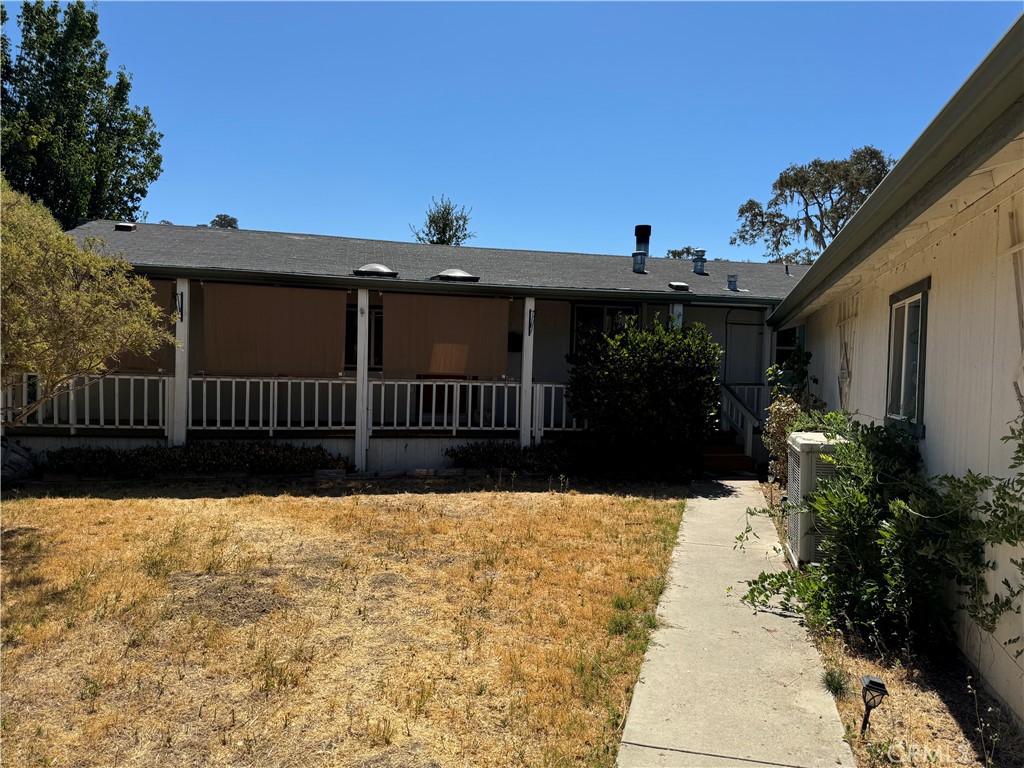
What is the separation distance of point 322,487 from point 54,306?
4336 mm

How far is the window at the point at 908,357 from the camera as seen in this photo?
5172 mm

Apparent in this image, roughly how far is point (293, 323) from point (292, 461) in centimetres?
221

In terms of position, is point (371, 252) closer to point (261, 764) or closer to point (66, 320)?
point (66, 320)

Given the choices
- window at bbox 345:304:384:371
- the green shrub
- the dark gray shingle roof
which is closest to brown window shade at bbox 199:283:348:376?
the dark gray shingle roof

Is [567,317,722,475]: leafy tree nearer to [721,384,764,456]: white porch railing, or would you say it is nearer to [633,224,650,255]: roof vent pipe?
[721,384,764,456]: white porch railing

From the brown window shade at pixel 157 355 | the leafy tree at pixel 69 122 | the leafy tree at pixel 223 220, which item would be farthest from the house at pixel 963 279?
the leafy tree at pixel 223 220

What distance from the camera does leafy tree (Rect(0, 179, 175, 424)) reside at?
6112mm

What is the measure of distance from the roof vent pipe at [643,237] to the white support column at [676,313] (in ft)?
14.3

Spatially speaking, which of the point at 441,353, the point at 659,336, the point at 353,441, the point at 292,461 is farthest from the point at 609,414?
the point at 292,461

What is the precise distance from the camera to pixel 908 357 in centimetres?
567

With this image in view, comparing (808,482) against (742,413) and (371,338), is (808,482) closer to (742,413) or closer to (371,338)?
(742,413)

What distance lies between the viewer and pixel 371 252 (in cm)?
1365

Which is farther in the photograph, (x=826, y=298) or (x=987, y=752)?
(x=826, y=298)

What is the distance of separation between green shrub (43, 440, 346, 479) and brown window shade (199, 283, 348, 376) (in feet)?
4.19
